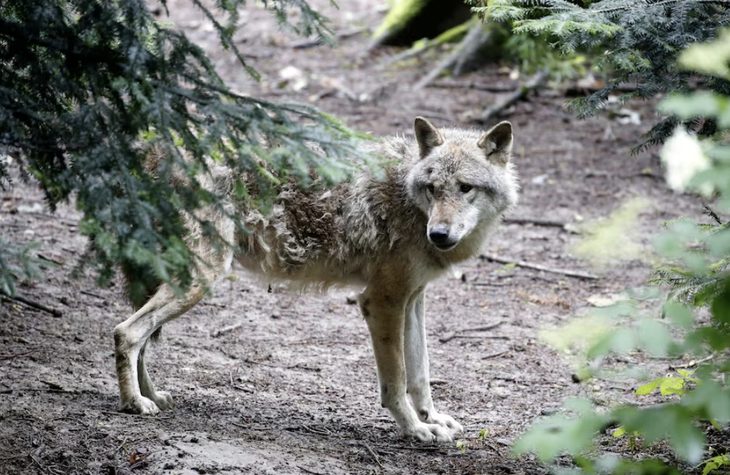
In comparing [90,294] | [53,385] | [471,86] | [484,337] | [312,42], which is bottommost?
[53,385]

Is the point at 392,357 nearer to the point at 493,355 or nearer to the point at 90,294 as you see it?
the point at 493,355

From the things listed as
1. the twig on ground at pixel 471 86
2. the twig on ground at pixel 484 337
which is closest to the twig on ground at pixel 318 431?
the twig on ground at pixel 484 337

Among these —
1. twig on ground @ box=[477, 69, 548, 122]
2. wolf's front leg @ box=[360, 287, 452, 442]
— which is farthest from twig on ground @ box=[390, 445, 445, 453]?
twig on ground @ box=[477, 69, 548, 122]

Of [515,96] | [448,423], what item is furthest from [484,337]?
[515,96]

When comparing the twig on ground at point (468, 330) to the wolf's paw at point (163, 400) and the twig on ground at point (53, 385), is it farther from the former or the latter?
the twig on ground at point (53, 385)

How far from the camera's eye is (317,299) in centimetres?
783

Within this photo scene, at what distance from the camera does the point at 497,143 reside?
5.28 meters

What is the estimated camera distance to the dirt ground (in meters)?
4.13

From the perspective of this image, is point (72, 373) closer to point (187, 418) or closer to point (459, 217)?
point (187, 418)

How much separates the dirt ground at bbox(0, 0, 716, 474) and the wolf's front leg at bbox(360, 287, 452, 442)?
0.17 m

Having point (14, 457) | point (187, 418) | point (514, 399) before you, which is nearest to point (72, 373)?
point (187, 418)

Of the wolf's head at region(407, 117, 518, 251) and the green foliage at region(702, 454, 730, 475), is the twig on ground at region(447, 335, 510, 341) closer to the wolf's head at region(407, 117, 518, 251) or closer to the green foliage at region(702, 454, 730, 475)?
the wolf's head at region(407, 117, 518, 251)

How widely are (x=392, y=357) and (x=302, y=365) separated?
1445 mm

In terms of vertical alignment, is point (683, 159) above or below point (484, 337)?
above
